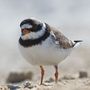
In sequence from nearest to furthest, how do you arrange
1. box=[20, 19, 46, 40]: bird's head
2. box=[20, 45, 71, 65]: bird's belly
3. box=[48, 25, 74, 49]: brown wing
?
1. box=[20, 45, 71, 65]: bird's belly
2. box=[20, 19, 46, 40]: bird's head
3. box=[48, 25, 74, 49]: brown wing

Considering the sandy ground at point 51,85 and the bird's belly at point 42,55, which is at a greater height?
the bird's belly at point 42,55

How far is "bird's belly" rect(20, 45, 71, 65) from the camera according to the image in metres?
11.6

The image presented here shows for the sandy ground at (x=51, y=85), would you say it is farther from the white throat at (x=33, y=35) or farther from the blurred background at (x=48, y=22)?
the blurred background at (x=48, y=22)

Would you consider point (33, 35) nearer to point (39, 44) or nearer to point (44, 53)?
point (39, 44)

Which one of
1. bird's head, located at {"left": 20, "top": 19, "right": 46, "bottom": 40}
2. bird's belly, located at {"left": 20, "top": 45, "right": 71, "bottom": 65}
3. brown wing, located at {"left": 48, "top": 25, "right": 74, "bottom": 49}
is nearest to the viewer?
bird's belly, located at {"left": 20, "top": 45, "right": 71, "bottom": 65}

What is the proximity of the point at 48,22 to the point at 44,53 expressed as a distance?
10.1m

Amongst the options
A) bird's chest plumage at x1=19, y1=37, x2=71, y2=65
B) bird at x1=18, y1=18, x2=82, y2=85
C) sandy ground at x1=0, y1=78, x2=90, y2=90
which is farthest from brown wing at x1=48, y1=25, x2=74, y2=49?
sandy ground at x1=0, y1=78, x2=90, y2=90

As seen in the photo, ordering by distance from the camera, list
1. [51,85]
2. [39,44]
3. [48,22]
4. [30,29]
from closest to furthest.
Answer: [39,44]
[30,29]
[51,85]
[48,22]

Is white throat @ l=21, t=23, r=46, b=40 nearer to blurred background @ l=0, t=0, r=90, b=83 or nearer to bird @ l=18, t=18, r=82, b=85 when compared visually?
bird @ l=18, t=18, r=82, b=85

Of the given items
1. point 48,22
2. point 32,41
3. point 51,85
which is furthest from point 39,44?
point 48,22

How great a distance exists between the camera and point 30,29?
1177 cm

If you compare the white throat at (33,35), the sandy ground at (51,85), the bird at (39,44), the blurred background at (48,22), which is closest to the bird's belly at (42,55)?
the bird at (39,44)

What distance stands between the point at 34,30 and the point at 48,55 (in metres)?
0.53

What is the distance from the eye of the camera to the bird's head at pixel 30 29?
1173 centimetres
